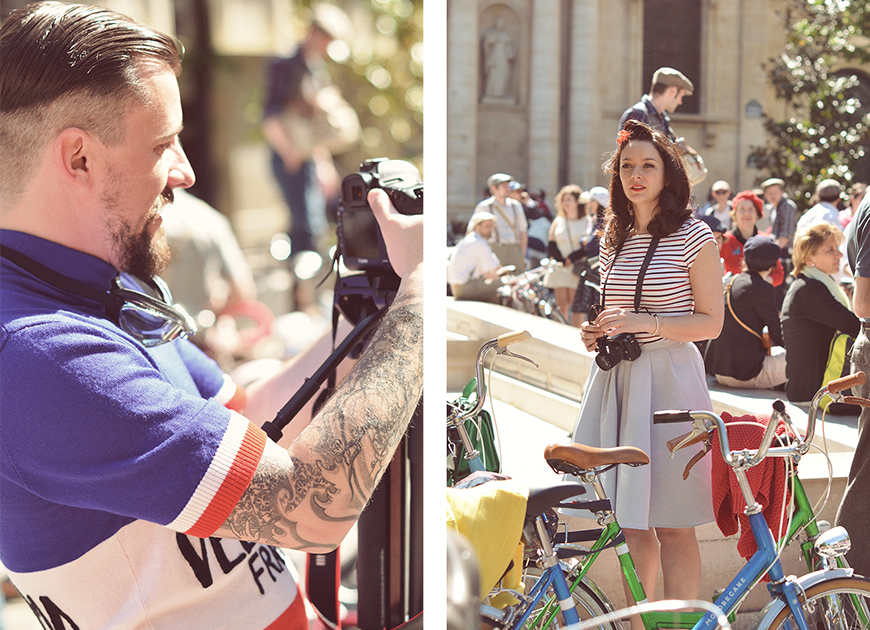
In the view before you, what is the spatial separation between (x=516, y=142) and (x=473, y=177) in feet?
7.92

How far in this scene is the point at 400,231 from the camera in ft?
4.30

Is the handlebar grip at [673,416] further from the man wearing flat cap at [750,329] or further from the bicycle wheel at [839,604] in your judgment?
the bicycle wheel at [839,604]

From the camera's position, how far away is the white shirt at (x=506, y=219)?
4086 mm

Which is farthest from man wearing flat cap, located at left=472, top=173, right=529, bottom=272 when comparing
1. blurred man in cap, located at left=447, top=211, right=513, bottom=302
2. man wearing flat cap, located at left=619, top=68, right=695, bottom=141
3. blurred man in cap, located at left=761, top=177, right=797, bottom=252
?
man wearing flat cap, located at left=619, top=68, right=695, bottom=141

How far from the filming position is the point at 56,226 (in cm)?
117

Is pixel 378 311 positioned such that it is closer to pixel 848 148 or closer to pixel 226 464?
pixel 226 464

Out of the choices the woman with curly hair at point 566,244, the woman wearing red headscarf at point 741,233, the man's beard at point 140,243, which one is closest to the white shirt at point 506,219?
the woman with curly hair at point 566,244

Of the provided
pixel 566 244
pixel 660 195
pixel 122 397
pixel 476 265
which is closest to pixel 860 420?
pixel 660 195

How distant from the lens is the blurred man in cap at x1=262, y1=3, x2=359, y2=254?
124 inches

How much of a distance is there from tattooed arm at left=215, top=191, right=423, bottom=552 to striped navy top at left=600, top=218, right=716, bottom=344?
67 cm

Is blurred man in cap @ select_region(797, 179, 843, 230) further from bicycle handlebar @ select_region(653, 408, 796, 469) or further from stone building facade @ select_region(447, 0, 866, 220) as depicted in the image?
bicycle handlebar @ select_region(653, 408, 796, 469)

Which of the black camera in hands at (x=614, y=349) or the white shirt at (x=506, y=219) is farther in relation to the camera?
the white shirt at (x=506, y=219)

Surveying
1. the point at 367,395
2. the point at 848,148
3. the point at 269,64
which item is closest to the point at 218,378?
the point at 367,395

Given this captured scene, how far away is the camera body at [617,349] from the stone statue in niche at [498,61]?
1588 mm
